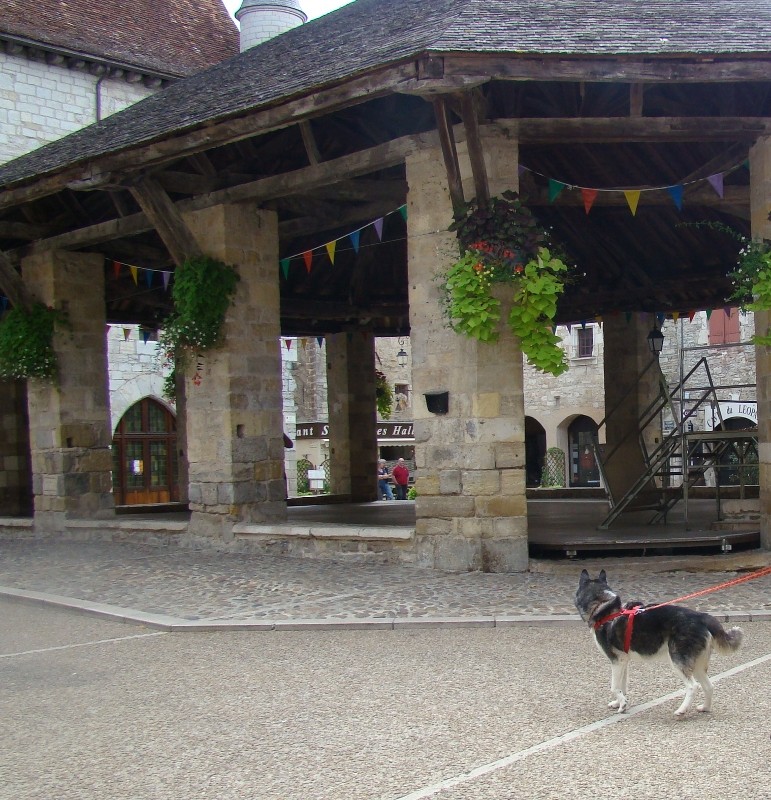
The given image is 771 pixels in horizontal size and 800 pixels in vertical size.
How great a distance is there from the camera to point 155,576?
400 inches

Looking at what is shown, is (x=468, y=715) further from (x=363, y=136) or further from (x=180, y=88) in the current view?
(x=180, y=88)

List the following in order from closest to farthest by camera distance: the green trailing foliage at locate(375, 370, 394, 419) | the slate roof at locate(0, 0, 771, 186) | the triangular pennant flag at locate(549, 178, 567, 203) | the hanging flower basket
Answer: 1. the slate roof at locate(0, 0, 771, 186)
2. the hanging flower basket
3. the triangular pennant flag at locate(549, 178, 567, 203)
4. the green trailing foliage at locate(375, 370, 394, 419)

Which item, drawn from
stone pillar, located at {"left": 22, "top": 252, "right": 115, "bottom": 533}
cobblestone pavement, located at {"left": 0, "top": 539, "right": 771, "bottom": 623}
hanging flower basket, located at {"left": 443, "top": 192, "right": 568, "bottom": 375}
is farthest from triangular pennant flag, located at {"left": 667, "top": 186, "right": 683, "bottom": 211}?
stone pillar, located at {"left": 22, "top": 252, "right": 115, "bottom": 533}

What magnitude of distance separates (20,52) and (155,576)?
16.9 metres

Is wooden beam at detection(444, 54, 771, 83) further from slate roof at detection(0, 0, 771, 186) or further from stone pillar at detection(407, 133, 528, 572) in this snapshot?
stone pillar at detection(407, 133, 528, 572)

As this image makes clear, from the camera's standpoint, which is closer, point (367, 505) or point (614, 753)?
point (614, 753)

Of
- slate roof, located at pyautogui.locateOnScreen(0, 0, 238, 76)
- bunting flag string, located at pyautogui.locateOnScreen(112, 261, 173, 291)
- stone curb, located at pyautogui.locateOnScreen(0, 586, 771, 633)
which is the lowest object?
stone curb, located at pyautogui.locateOnScreen(0, 586, 771, 633)

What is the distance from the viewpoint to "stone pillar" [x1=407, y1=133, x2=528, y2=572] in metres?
9.53

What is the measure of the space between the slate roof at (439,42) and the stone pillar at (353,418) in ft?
24.3

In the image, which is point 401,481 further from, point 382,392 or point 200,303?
point 200,303

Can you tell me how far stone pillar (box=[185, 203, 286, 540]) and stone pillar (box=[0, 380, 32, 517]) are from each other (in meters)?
7.66

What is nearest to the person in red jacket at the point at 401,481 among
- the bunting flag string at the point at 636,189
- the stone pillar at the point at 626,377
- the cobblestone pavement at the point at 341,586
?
the stone pillar at the point at 626,377

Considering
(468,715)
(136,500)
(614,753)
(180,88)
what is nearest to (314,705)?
(468,715)

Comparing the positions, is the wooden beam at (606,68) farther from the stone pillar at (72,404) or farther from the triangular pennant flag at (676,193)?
the stone pillar at (72,404)
